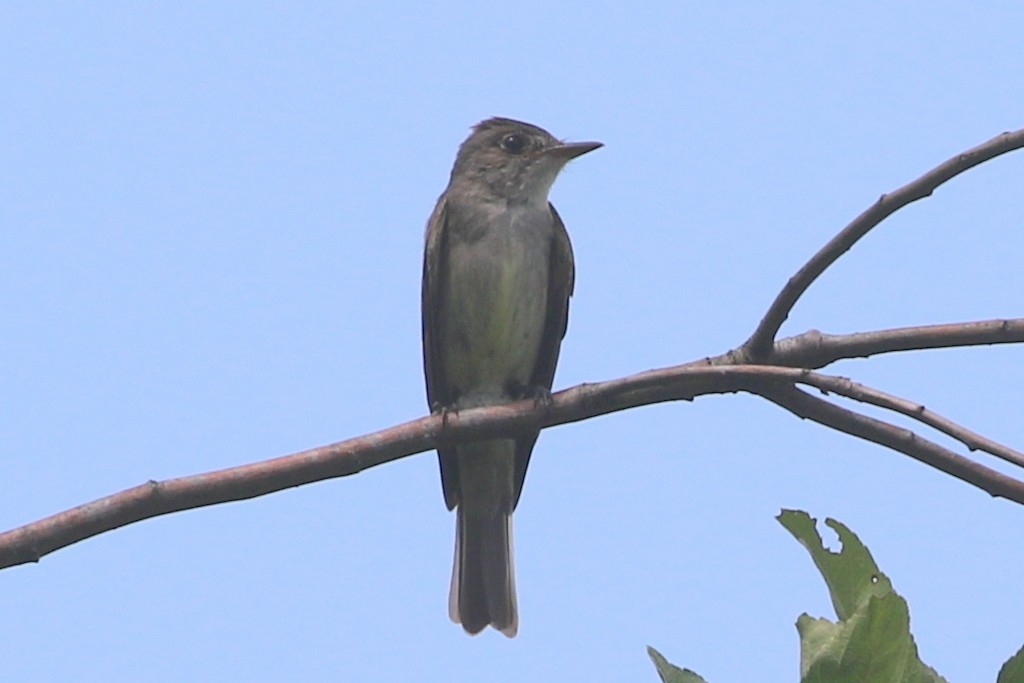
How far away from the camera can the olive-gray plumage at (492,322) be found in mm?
7145

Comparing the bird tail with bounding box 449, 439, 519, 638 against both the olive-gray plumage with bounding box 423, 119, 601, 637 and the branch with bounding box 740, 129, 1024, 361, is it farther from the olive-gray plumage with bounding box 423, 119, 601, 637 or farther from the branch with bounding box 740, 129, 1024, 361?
the branch with bounding box 740, 129, 1024, 361

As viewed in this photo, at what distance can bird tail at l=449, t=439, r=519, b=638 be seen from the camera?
24.3 feet

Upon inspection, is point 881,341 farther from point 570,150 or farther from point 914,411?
point 570,150

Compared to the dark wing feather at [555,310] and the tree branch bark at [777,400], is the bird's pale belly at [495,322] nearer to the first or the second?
the dark wing feather at [555,310]

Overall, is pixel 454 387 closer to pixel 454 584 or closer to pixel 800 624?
pixel 454 584

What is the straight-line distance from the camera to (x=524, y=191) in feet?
24.6

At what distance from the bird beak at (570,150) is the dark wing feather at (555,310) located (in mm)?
414

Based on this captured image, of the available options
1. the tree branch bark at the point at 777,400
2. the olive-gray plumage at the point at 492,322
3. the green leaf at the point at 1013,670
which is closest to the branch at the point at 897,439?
the tree branch bark at the point at 777,400

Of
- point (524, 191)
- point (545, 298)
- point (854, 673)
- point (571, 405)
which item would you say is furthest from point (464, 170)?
point (854, 673)

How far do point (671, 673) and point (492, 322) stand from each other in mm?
4390

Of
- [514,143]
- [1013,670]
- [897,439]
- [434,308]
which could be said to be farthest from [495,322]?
[1013,670]

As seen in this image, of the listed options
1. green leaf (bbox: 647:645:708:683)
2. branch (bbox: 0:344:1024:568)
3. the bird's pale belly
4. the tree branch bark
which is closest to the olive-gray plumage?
the bird's pale belly

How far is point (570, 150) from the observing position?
7484mm

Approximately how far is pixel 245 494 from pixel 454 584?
382 centimetres
